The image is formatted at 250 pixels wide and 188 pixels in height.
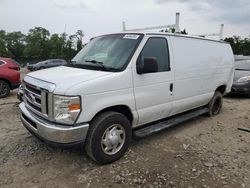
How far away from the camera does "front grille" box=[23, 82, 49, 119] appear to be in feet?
11.7

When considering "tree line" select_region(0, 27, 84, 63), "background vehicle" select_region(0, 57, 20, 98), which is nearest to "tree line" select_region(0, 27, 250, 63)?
"tree line" select_region(0, 27, 84, 63)

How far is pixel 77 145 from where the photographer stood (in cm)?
358

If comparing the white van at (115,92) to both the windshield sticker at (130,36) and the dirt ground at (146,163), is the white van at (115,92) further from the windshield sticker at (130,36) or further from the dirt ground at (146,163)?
the dirt ground at (146,163)

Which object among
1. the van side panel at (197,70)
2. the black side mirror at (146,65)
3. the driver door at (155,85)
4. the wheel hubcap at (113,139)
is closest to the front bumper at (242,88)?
the van side panel at (197,70)

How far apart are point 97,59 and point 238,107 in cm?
543

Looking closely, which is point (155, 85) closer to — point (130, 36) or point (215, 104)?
point (130, 36)

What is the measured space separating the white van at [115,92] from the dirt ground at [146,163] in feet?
1.04

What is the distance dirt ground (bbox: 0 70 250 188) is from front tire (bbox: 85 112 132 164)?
0.17m

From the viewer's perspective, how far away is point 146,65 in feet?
13.5

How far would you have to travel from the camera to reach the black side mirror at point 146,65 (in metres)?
4.10

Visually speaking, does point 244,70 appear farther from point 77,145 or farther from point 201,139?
point 77,145

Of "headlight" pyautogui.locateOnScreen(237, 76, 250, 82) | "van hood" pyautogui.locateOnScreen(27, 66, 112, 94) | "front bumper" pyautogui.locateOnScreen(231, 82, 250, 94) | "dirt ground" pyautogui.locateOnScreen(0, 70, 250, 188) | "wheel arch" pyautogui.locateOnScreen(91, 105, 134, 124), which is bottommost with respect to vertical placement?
"dirt ground" pyautogui.locateOnScreen(0, 70, 250, 188)

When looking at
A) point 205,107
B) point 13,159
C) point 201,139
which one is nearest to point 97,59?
point 13,159

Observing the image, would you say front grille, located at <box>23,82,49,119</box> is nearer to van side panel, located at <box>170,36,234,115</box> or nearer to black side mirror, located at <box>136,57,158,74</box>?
black side mirror, located at <box>136,57,158,74</box>
